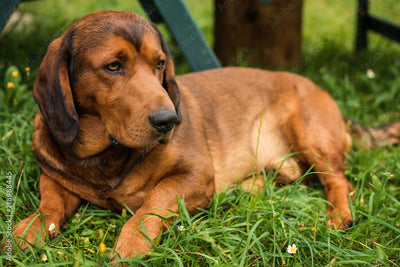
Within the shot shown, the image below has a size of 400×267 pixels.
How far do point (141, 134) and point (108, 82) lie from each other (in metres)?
0.37

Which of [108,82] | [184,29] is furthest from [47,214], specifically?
[184,29]

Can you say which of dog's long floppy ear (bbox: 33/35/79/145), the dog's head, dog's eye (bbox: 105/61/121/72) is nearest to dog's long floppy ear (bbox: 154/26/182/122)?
the dog's head

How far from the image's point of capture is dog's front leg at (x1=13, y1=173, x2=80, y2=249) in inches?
97.3

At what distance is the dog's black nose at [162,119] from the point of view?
7.55 feet

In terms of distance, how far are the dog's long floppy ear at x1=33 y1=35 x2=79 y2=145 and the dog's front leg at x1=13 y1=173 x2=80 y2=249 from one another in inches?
16.5

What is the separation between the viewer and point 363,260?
2.38m

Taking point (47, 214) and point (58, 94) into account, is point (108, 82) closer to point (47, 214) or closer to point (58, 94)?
point (58, 94)

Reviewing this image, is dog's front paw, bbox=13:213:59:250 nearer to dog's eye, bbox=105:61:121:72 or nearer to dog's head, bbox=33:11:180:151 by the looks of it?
dog's head, bbox=33:11:180:151

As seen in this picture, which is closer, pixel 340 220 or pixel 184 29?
pixel 340 220

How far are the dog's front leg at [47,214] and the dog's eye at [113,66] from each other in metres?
0.92

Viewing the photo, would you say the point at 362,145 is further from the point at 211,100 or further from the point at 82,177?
the point at 82,177

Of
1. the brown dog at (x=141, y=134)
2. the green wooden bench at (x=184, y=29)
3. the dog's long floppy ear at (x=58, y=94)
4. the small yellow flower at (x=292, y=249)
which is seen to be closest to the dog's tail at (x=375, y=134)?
the brown dog at (x=141, y=134)

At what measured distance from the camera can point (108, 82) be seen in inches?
96.9

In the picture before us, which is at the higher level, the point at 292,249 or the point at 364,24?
the point at 292,249
